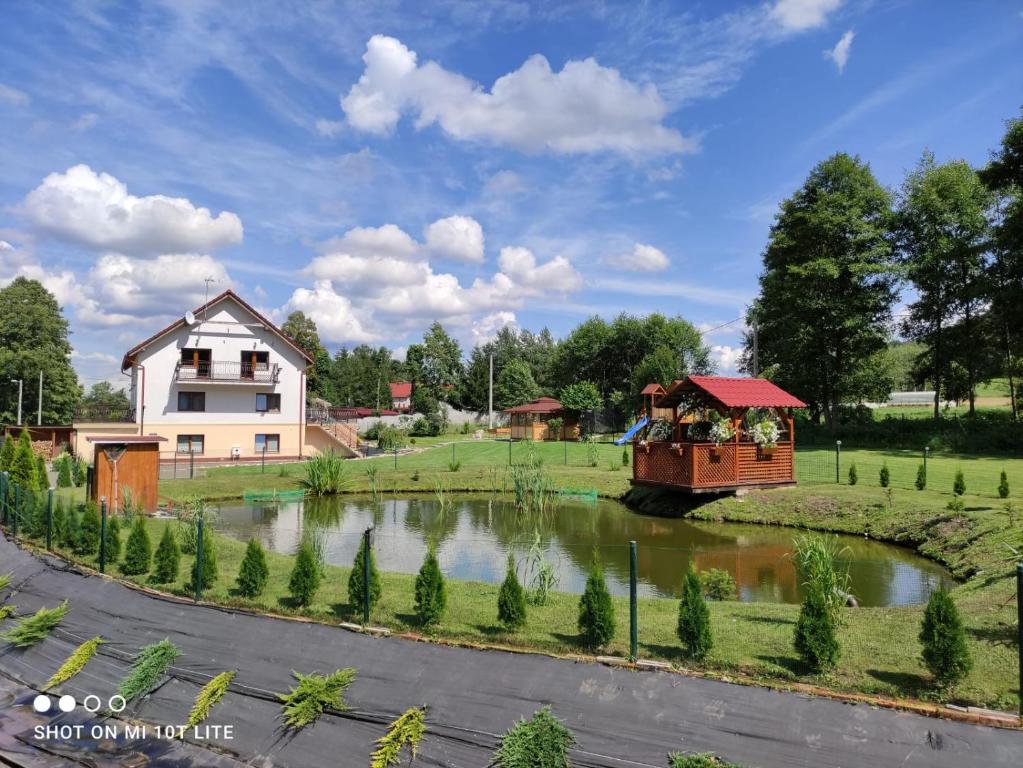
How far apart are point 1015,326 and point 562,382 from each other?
121 feet

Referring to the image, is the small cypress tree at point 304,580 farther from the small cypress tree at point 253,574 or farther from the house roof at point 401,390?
the house roof at point 401,390

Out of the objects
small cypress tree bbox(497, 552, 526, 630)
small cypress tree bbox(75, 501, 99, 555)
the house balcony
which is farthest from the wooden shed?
the house balcony

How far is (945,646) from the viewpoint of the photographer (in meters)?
5.31

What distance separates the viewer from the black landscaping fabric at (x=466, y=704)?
4770 mm

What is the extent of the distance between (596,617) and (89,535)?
29.6 ft

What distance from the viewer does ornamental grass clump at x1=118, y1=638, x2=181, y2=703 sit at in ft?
22.1

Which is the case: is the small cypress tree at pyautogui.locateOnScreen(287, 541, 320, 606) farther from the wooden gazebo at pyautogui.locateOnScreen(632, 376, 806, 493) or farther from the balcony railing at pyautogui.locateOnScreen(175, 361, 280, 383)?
the balcony railing at pyautogui.locateOnScreen(175, 361, 280, 383)

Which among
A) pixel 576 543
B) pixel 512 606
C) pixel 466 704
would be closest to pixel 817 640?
pixel 512 606

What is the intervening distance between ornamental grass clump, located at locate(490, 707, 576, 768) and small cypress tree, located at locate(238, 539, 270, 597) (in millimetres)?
4507

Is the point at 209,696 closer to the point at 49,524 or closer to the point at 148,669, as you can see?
the point at 148,669

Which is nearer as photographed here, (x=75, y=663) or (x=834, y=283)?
(x=75, y=663)

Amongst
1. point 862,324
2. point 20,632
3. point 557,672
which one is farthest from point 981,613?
point 862,324

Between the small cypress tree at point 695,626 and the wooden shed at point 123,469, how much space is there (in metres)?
13.3

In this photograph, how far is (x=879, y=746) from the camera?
15.4ft
